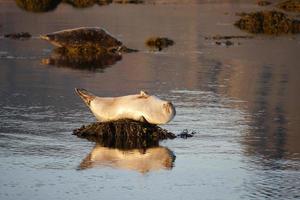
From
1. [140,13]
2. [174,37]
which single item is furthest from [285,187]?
[140,13]

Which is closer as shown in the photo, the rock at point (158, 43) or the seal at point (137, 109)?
the seal at point (137, 109)

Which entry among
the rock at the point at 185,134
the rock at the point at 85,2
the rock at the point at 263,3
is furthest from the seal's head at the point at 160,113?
the rock at the point at 263,3

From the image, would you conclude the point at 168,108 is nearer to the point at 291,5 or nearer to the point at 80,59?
the point at 80,59

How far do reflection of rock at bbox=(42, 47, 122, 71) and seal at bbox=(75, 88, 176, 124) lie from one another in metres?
11.5

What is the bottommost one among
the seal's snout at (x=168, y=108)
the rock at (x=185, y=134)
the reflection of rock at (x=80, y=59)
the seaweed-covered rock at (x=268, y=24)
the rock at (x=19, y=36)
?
the reflection of rock at (x=80, y=59)

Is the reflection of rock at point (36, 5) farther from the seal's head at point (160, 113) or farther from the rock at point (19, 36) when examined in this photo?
the seal's head at point (160, 113)

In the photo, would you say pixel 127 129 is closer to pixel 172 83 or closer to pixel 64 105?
pixel 64 105

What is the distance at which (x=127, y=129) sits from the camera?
18.9 metres

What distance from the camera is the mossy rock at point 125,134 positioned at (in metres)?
18.8

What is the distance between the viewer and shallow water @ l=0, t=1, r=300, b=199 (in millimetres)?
15617

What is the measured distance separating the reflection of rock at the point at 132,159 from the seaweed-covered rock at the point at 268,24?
27.7m

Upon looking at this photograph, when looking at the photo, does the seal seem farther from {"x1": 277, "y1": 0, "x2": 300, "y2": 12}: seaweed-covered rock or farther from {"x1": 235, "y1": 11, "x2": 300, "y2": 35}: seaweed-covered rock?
{"x1": 277, "y1": 0, "x2": 300, "y2": 12}: seaweed-covered rock

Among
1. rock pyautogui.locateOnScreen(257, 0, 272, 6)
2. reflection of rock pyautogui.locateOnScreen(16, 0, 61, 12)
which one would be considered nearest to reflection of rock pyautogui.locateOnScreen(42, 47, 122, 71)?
reflection of rock pyautogui.locateOnScreen(16, 0, 61, 12)

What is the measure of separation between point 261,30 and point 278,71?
52.2ft
